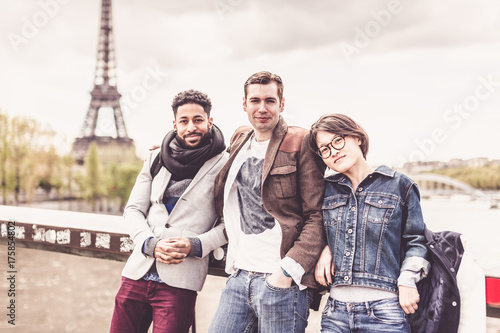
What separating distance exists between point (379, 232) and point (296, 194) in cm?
39

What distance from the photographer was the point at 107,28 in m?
38.4

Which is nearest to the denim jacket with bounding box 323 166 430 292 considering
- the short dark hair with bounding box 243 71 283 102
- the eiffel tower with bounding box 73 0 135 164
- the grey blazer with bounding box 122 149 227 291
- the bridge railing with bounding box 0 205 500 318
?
the short dark hair with bounding box 243 71 283 102

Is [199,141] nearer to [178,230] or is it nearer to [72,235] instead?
Answer: [178,230]

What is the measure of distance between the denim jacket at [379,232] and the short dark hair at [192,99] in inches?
34.5

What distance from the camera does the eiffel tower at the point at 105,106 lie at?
36125 millimetres

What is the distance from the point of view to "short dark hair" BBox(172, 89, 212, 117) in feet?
7.41

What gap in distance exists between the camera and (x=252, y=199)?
200 cm

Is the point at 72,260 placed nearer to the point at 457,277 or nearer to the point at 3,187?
the point at 457,277

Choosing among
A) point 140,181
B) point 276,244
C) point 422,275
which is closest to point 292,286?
A: point 276,244

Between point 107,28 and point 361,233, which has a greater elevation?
point 107,28

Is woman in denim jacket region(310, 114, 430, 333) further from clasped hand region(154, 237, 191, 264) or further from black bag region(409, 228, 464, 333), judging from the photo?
clasped hand region(154, 237, 191, 264)

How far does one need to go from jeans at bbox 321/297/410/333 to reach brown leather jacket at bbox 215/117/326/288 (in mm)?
177

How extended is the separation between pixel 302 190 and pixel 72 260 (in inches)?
177

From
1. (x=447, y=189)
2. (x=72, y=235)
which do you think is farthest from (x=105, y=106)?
(x=447, y=189)
